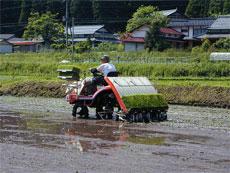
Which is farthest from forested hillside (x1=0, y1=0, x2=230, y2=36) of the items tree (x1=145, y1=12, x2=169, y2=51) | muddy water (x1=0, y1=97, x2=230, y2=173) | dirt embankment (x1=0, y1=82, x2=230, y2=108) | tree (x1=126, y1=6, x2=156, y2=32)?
muddy water (x1=0, y1=97, x2=230, y2=173)

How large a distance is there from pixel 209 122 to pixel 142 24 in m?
56.1

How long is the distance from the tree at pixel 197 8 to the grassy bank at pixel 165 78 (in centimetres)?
3613

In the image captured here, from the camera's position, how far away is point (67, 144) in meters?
8.73

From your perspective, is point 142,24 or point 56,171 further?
point 142,24

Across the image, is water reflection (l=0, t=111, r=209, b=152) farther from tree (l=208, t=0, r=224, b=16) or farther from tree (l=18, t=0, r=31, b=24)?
tree (l=18, t=0, r=31, b=24)

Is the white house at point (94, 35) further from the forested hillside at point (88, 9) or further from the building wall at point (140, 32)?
the building wall at point (140, 32)

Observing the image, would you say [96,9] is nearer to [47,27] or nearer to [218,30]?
[47,27]

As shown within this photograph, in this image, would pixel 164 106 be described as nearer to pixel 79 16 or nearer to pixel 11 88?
pixel 11 88

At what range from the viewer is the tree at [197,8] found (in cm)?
7925

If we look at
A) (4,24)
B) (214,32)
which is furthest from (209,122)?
(4,24)

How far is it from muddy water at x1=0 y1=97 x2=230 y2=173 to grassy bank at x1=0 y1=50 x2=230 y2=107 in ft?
17.7

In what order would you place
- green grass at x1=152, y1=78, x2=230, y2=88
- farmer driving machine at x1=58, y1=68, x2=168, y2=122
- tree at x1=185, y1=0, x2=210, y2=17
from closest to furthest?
farmer driving machine at x1=58, y1=68, x2=168, y2=122
green grass at x1=152, y1=78, x2=230, y2=88
tree at x1=185, y1=0, x2=210, y2=17

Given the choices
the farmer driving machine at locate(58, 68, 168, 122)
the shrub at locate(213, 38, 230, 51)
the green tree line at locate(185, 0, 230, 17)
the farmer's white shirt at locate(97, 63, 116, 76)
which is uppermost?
the farmer's white shirt at locate(97, 63, 116, 76)

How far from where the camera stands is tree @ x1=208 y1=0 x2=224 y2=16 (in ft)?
253
